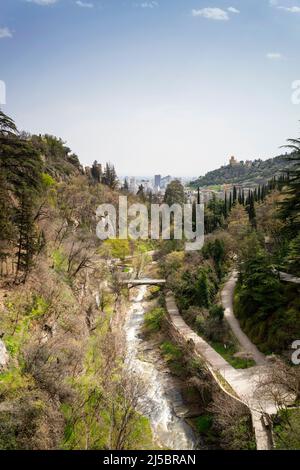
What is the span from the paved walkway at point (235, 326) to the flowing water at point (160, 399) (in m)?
7.16

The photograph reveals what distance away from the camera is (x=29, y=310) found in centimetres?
2772

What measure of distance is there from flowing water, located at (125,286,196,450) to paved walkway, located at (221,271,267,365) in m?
7.16

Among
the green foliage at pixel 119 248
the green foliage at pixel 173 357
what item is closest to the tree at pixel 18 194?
the green foliage at pixel 173 357

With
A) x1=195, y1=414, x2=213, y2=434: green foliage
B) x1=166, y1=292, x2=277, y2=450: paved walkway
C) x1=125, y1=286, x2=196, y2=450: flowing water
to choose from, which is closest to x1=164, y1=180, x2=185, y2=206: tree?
x1=125, y1=286, x2=196, y2=450: flowing water

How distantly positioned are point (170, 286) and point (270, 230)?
16950mm

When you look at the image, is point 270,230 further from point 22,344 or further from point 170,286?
point 22,344

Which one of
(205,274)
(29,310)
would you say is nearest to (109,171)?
(205,274)

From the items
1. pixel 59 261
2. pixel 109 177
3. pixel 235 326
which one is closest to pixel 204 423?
pixel 235 326

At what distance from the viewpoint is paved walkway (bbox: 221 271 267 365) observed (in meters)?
28.1

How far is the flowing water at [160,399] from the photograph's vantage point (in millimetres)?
23156

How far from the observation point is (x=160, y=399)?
28.1 m

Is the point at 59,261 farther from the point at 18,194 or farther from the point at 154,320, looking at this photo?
the point at 154,320

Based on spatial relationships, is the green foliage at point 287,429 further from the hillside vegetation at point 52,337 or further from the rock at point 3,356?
the rock at point 3,356

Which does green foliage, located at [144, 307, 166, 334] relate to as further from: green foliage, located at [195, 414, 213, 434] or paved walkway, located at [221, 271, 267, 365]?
green foliage, located at [195, 414, 213, 434]
